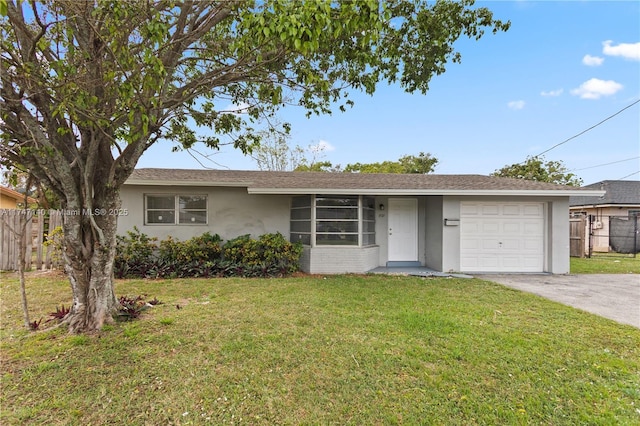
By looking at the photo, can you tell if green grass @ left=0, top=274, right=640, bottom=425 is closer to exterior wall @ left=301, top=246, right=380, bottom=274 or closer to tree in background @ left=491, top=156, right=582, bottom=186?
exterior wall @ left=301, top=246, right=380, bottom=274

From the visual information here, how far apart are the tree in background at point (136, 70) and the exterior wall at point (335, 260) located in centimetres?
427

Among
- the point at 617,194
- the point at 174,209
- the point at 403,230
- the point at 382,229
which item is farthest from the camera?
the point at 617,194

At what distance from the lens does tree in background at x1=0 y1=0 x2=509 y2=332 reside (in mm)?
3273

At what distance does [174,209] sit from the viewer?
9297 mm

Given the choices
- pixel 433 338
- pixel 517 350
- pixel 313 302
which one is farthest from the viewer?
pixel 313 302

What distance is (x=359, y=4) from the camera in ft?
9.86

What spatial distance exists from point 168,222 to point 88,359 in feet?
20.7

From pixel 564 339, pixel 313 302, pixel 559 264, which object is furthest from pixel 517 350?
pixel 559 264

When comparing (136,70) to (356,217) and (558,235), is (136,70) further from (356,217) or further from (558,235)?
(558,235)

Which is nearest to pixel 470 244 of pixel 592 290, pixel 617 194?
pixel 592 290

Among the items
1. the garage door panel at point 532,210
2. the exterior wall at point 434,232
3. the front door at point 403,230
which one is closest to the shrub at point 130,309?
the front door at point 403,230

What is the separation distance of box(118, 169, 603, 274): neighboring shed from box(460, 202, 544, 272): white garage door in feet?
0.10

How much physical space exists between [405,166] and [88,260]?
91.5 ft

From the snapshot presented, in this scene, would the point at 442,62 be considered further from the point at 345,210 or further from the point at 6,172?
the point at 6,172
